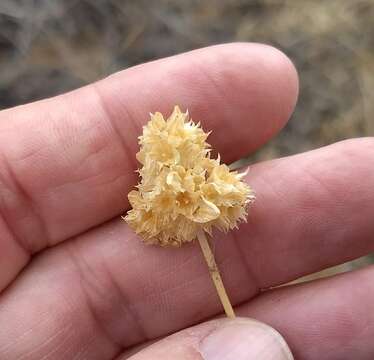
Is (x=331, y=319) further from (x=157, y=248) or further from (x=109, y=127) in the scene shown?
(x=109, y=127)

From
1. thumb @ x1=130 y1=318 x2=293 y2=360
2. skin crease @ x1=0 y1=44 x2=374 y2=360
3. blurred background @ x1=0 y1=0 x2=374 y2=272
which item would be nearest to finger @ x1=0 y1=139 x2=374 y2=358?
skin crease @ x1=0 y1=44 x2=374 y2=360

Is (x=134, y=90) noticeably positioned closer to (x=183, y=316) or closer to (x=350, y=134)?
(x=183, y=316)

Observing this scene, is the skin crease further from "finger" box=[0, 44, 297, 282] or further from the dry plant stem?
the dry plant stem

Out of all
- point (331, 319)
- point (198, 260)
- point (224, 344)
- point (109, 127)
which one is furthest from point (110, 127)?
point (331, 319)

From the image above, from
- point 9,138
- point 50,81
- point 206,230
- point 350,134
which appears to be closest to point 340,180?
point 206,230

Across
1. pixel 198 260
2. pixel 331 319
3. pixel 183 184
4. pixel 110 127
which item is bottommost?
pixel 331 319
